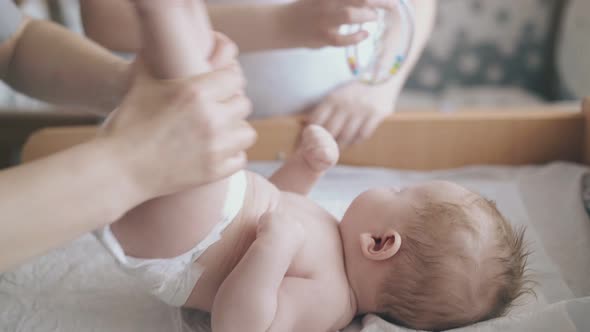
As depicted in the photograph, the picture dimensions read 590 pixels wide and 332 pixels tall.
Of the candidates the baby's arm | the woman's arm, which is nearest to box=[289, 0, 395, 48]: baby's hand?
the woman's arm

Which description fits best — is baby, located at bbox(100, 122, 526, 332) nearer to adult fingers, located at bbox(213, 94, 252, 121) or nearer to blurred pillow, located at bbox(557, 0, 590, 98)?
adult fingers, located at bbox(213, 94, 252, 121)

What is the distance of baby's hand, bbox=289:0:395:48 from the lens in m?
0.86

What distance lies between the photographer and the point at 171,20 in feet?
1.77

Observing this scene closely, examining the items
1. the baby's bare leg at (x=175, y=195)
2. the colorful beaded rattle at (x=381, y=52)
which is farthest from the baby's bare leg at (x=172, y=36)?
the colorful beaded rattle at (x=381, y=52)

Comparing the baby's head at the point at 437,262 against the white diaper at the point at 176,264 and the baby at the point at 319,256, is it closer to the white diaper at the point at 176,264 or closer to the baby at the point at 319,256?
the baby at the point at 319,256

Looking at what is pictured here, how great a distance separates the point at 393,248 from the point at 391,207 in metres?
0.08

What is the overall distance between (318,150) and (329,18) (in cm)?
23

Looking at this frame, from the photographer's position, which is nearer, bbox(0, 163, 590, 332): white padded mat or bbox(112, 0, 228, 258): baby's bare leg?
bbox(112, 0, 228, 258): baby's bare leg

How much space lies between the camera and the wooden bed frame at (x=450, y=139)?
1148 mm

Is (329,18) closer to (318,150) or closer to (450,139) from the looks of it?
(318,150)

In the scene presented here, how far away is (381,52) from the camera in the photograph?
3.78 feet

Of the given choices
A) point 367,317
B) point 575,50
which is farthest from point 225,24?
point 575,50

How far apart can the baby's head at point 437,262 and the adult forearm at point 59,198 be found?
359 mm

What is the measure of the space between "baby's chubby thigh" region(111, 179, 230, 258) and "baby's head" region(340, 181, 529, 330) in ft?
0.76
